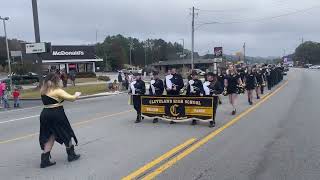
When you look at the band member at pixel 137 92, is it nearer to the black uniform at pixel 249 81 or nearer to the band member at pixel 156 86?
the band member at pixel 156 86

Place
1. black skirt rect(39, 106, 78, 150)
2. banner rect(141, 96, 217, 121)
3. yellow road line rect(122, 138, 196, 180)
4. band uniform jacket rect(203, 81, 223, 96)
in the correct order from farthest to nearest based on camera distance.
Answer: band uniform jacket rect(203, 81, 223, 96), banner rect(141, 96, 217, 121), black skirt rect(39, 106, 78, 150), yellow road line rect(122, 138, 196, 180)

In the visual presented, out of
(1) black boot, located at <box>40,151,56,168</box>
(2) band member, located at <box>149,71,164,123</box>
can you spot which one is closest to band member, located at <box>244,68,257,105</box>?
(2) band member, located at <box>149,71,164,123</box>

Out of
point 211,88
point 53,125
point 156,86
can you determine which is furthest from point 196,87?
point 53,125

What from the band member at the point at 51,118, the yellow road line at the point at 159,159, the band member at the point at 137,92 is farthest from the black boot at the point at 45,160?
the band member at the point at 137,92

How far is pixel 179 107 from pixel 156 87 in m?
1.15

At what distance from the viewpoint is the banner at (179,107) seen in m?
13.6

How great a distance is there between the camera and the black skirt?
8.50 meters

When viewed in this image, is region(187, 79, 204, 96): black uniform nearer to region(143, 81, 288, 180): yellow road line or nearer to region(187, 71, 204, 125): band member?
region(187, 71, 204, 125): band member

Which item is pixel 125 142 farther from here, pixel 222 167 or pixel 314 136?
pixel 314 136

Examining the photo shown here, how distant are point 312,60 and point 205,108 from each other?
182311mm

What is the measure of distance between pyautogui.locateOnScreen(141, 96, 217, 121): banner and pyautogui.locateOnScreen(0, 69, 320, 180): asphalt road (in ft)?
0.97

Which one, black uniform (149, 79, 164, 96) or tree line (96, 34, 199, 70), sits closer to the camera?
black uniform (149, 79, 164, 96)

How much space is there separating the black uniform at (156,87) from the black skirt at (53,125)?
6294mm

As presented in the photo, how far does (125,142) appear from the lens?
10992 millimetres
